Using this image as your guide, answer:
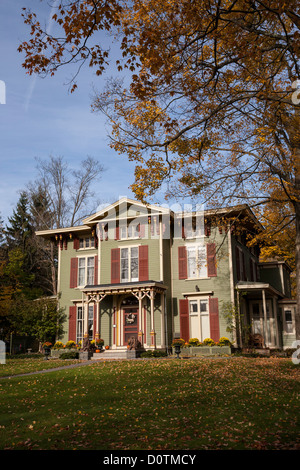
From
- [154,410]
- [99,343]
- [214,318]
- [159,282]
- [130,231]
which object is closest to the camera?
[154,410]

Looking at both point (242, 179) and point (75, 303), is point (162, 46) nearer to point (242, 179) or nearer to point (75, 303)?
point (242, 179)

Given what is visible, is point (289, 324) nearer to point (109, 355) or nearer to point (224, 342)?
point (224, 342)

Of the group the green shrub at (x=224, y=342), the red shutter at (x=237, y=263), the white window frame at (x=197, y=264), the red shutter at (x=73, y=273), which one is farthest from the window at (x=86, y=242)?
the green shrub at (x=224, y=342)

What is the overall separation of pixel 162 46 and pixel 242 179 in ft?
20.0

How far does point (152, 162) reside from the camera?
1068 centimetres

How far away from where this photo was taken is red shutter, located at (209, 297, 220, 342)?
21312 millimetres

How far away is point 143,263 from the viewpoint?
22875mm

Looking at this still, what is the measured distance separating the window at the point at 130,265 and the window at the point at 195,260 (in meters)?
2.89

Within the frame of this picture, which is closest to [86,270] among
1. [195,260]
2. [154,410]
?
[195,260]

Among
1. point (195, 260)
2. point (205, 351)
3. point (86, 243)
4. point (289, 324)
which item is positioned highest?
point (86, 243)

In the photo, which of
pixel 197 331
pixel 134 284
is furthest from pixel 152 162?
pixel 197 331

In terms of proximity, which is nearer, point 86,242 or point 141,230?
point 141,230

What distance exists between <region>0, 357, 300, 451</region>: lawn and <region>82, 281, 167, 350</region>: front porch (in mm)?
7997

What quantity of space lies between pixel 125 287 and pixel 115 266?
244 cm
